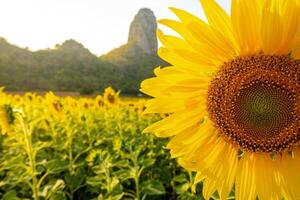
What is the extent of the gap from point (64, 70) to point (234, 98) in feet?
160

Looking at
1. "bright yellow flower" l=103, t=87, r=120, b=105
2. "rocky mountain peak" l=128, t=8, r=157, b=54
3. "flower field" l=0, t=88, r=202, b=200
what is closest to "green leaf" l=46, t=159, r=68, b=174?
"flower field" l=0, t=88, r=202, b=200

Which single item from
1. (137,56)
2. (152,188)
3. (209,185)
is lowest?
(137,56)

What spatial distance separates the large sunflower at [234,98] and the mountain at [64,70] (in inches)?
1436

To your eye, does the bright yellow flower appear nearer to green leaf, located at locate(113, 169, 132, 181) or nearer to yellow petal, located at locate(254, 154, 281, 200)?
green leaf, located at locate(113, 169, 132, 181)

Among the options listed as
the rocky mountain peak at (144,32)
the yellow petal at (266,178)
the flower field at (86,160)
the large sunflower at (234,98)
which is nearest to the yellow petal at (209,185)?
the large sunflower at (234,98)

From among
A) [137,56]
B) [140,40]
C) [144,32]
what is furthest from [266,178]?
[144,32]

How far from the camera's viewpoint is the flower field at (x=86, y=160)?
4398mm

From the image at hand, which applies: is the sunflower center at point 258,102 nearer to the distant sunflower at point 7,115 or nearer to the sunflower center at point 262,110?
the sunflower center at point 262,110

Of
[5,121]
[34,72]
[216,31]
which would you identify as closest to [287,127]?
[216,31]

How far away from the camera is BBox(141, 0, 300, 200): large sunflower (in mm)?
1790

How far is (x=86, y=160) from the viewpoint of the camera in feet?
19.0

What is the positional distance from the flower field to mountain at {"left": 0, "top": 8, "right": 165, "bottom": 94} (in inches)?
1170

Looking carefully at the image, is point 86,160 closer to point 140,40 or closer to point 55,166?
point 55,166

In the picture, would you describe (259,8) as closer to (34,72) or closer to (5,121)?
(5,121)
